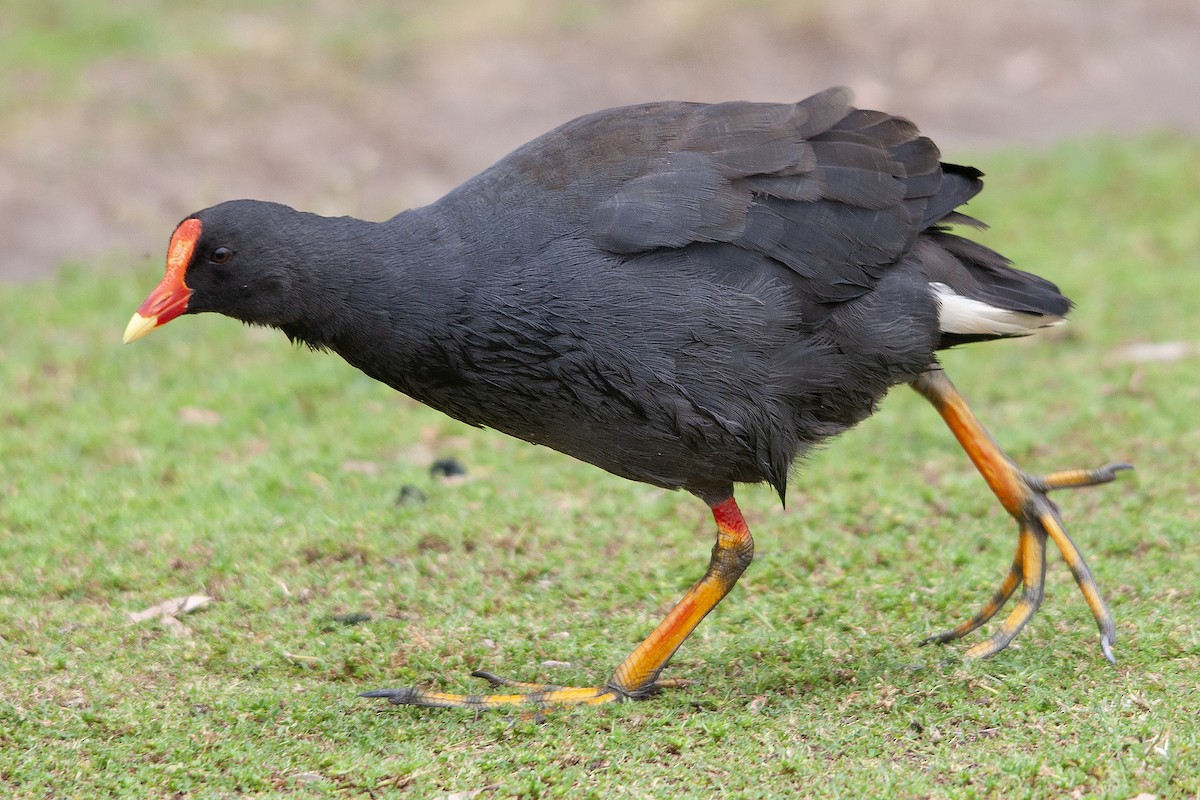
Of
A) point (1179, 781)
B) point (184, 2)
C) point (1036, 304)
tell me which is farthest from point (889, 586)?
point (184, 2)

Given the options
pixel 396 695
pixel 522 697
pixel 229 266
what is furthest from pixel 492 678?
pixel 229 266

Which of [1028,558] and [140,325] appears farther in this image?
[1028,558]

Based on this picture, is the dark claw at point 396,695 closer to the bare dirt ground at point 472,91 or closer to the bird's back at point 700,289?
the bird's back at point 700,289

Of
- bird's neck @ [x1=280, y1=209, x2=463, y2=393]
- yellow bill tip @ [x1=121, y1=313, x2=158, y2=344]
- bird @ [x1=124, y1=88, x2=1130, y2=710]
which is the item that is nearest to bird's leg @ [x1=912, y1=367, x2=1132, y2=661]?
bird @ [x1=124, y1=88, x2=1130, y2=710]

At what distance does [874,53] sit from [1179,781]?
9197 millimetres

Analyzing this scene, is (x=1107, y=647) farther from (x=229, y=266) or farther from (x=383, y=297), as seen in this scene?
(x=229, y=266)

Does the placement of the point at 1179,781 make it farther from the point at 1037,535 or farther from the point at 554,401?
the point at 554,401

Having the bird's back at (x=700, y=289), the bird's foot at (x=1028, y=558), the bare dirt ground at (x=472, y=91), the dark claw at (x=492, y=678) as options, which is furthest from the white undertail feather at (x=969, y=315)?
the bare dirt ground at (x=472, y=91)

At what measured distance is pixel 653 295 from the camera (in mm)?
3744

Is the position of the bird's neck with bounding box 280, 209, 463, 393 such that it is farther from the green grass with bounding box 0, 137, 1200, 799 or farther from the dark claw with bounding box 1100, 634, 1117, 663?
the dark claw with bounding box 1100, 634, 1117, 663

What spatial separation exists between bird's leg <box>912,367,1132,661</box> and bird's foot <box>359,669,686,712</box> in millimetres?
1026

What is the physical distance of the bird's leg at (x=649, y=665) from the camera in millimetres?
3895

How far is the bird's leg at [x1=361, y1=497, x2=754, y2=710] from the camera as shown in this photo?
12.8ft

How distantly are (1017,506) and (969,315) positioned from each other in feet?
2.20
